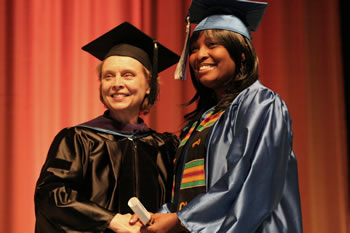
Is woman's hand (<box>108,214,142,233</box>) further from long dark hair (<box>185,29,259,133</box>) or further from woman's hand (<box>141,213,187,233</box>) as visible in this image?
long dark hair (<box>185,29,259,133</box>)

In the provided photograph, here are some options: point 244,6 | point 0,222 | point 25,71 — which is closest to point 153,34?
point 25,71

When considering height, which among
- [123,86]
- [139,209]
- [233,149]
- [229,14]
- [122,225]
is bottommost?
[122,225]

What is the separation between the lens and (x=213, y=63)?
1997 millimetres

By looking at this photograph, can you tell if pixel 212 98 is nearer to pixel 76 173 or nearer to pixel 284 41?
pixel 76 173

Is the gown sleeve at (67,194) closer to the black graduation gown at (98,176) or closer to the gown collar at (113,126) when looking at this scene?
the black graduation gown at (98,176)

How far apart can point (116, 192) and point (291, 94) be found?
188cm

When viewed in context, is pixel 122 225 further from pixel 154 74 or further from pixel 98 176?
pixel 154 74

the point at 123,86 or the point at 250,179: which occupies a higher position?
the point at 123,86

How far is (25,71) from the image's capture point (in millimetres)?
3004

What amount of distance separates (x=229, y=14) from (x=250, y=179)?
770mm

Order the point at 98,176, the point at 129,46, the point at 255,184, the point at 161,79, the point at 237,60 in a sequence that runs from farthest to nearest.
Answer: the point at 161,79 < the point at 129,46 < the point at 98,176 < the point at 237,60 < the point at 255,184

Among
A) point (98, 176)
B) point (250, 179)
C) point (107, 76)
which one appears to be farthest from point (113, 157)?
point (250, 179)

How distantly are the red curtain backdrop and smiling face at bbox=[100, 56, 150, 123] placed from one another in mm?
785

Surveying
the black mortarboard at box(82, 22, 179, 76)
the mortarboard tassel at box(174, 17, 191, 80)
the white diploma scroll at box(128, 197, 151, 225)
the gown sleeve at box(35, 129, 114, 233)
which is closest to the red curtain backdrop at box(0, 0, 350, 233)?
the black mortarboard at box(82, 22, 179, 76)
